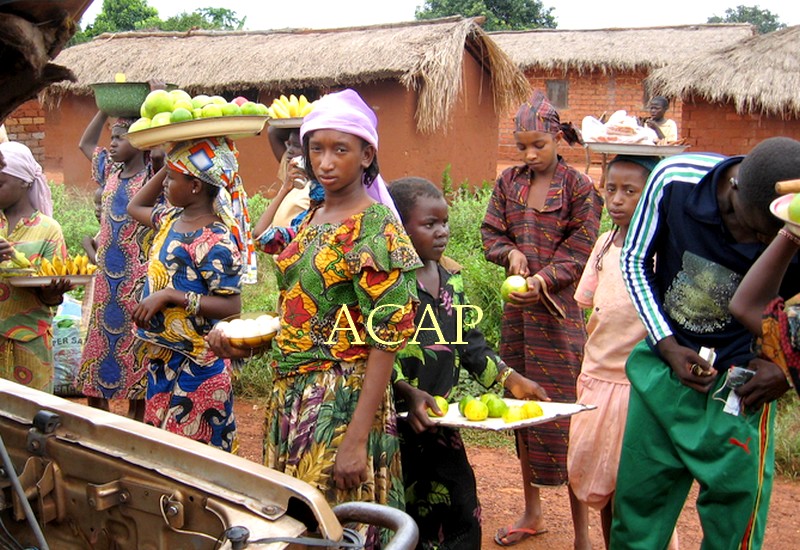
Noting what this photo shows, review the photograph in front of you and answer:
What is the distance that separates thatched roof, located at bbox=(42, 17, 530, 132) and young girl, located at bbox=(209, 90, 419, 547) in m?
10.1

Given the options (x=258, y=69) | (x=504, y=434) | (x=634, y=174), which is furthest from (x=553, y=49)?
(x=634, y=174)

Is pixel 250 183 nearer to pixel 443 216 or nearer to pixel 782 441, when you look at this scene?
pixel 782 441

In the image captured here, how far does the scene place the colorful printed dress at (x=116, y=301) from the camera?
17.0 feet

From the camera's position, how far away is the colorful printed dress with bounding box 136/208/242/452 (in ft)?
12.2

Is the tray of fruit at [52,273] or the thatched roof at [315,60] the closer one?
the tray of fruit at [52,273]

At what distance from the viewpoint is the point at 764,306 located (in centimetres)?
271

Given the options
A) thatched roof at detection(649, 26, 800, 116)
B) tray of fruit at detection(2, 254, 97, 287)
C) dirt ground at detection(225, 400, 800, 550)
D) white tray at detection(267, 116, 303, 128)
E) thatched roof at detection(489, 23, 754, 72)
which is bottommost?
dirt ground at detection(225, 400, 800, 550)

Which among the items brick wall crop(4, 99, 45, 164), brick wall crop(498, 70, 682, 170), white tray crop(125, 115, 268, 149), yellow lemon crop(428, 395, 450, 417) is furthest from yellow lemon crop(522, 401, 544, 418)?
brick wall crop(498, 70, 682, 170)

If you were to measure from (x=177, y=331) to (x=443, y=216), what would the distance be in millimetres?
1226

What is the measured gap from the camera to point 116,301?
5227 mm

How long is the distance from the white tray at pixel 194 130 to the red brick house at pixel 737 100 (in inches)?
→ 472

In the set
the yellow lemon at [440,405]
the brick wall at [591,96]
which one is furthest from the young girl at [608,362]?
the brick wall at [591,96]

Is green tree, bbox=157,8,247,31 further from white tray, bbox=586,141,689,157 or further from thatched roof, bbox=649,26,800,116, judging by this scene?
white tray, bbox=586,141,689,157

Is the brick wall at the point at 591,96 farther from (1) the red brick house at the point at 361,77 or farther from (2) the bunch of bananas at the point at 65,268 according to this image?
(2) the bunch of bananas at the point at 65,268
